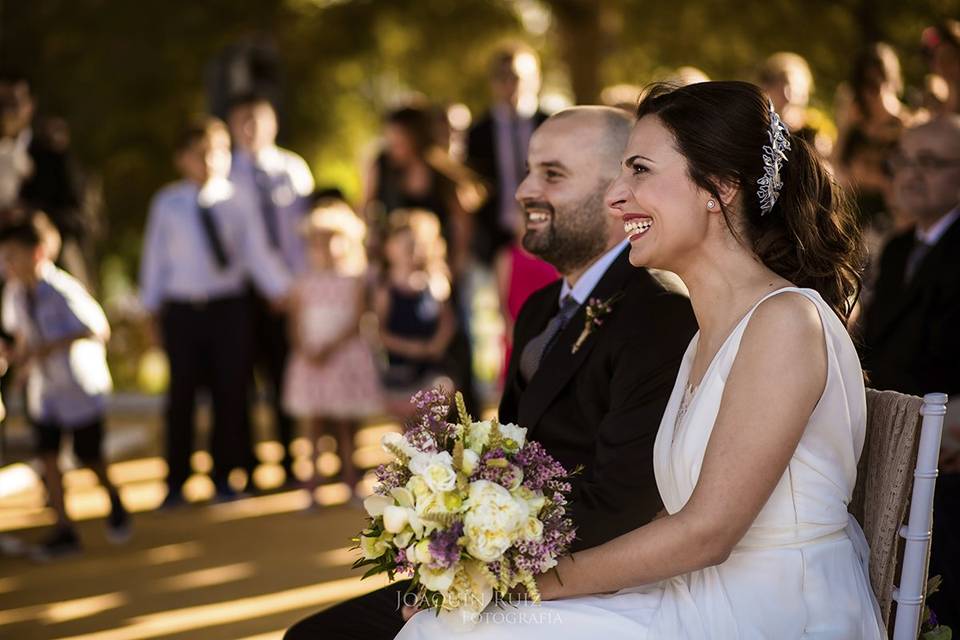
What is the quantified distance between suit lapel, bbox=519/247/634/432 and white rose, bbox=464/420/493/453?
2.32 ft

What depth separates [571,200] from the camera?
11.3 ft

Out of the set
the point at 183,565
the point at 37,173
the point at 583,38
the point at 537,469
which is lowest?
the point at 183,565

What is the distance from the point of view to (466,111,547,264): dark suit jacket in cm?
820

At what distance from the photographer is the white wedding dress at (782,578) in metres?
2.44

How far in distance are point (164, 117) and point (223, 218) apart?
8.77 metres

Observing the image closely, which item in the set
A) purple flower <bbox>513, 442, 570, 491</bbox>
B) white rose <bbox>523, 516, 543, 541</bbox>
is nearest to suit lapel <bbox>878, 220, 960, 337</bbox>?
purple flower <bbox>513, 442, 570, 491</bbox>

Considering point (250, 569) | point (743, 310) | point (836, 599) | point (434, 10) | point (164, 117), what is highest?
point (434, 10)

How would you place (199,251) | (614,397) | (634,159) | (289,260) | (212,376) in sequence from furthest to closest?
1. (289,260)
2. (212,376)
3. (199,251)
4. (614,397)
5. (634,159)

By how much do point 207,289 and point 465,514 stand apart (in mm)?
5552

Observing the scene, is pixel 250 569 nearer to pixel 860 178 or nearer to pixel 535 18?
pixel 860 178

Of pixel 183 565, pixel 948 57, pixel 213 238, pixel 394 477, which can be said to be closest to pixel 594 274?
pixel 394 477

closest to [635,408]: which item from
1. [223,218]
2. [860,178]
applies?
A: [860,178]

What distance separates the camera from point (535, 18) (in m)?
17.0

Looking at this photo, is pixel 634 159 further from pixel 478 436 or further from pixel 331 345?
pixel 331 345
